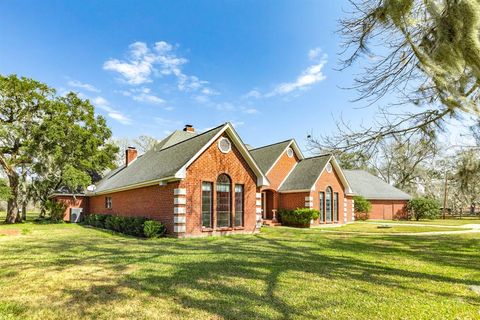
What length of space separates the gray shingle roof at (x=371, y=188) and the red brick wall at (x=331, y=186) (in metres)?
8.56

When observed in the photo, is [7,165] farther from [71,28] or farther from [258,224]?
[258,224]

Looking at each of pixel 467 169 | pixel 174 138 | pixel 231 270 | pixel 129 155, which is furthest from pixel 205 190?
pixel 129 155

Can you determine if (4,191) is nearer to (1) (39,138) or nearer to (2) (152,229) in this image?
(1) (39,138)

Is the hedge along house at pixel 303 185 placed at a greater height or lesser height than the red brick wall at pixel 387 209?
greater

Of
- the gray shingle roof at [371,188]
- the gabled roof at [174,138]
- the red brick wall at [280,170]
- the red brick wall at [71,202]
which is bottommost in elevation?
the red brick wall at [71,202]

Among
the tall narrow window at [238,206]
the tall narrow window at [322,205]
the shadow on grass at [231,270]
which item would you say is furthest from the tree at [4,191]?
the tall narrow window at [322,205]

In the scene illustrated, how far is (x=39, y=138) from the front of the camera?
27578 mm

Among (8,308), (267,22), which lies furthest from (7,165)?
(8,308)

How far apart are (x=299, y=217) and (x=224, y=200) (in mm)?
8642

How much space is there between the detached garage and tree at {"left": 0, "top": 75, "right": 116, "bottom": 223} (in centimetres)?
2804

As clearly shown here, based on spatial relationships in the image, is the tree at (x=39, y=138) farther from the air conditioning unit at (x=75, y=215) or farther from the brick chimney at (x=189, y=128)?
the brick chimney at (x=189, y=128)

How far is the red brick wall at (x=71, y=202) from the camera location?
99.9 ft

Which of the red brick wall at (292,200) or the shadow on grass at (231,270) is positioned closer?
the shadow on grass at (231,270)

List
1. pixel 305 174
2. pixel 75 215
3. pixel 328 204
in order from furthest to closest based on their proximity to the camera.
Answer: pixel 75 215 < pixel 305 174 < pixel 328 204
